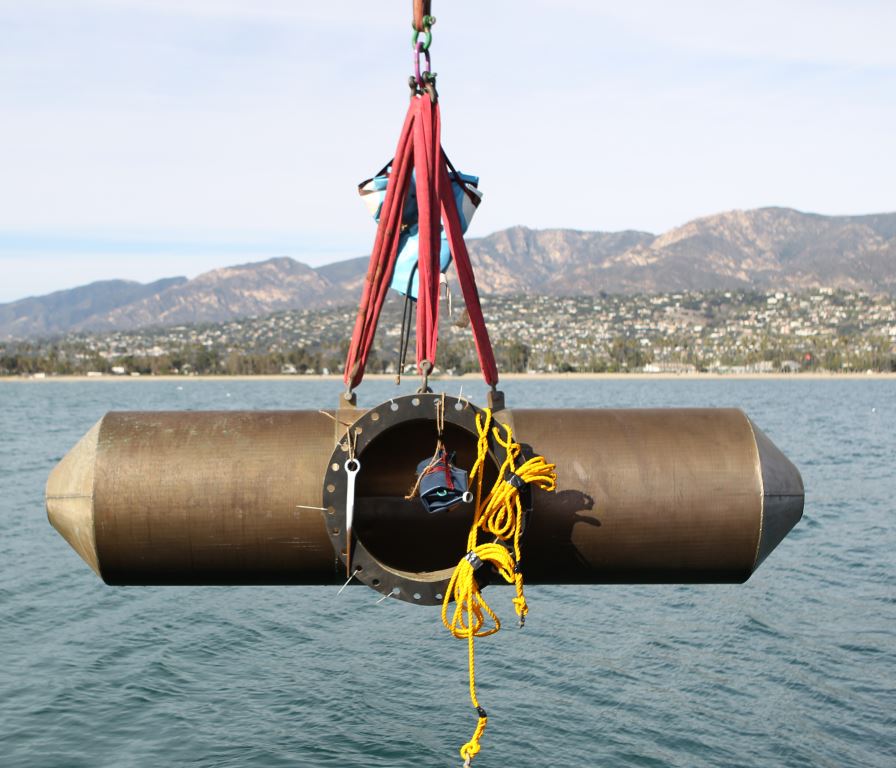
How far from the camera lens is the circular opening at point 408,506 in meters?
4.87

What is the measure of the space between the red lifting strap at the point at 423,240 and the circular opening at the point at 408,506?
378 mm

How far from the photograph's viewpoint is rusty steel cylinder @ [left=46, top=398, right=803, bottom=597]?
4793 mm

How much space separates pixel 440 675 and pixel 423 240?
44.5 ft

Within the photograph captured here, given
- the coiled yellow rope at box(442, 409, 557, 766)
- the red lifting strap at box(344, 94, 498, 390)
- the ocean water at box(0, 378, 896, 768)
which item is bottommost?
the ocean water at box(0, 378, 896, 768)

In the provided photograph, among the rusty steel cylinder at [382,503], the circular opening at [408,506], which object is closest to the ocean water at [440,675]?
the circular opening at [408,506]

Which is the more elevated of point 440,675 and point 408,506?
point 408,506

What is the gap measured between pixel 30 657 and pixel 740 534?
1652cm

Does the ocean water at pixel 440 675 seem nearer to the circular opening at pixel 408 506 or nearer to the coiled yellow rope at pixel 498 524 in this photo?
the circular opening at pixel 408 506

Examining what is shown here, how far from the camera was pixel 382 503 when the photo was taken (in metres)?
4.87

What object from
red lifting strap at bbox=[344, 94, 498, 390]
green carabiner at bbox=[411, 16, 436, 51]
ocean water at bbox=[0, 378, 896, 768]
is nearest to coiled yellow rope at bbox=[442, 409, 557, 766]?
red lifting strap at bbox=[344, 94, 498, 390]

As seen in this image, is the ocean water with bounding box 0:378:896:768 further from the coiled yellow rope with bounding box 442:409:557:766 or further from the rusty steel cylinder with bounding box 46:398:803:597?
the coiled yellow rope with bounding box 442:409:557:766

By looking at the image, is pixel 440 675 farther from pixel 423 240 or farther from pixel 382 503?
pixel 423 240

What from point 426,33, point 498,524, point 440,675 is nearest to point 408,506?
point 498,524

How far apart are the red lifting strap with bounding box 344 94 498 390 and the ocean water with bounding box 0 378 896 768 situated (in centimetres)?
1028
